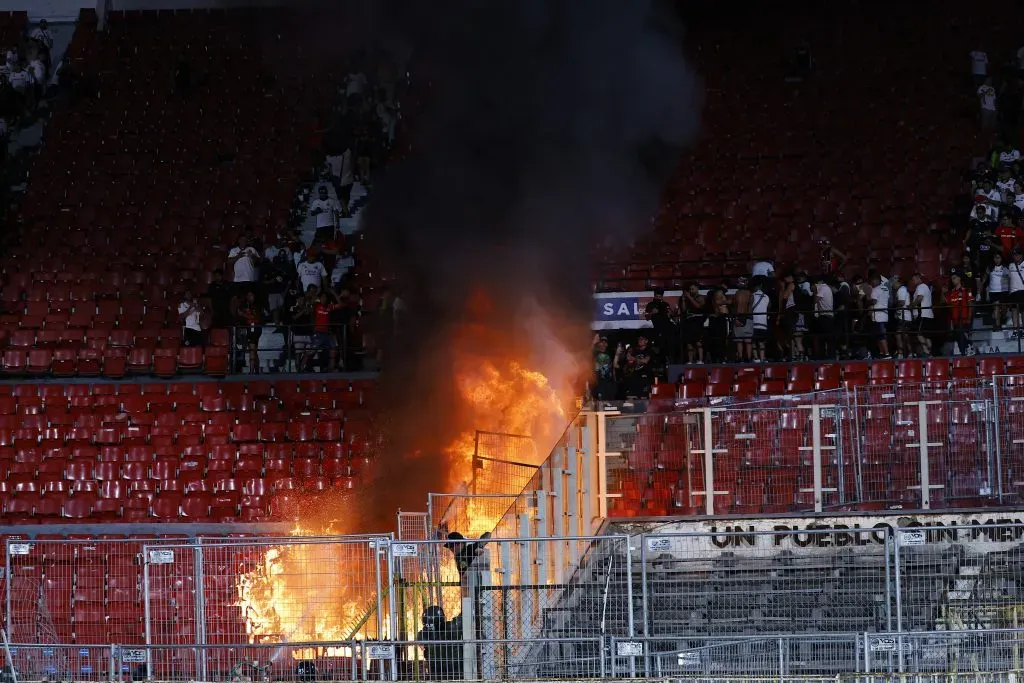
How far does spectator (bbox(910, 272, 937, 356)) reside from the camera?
1756 cm

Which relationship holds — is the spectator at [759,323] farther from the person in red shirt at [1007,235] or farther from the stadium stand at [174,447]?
the stadium stand at [174,447]

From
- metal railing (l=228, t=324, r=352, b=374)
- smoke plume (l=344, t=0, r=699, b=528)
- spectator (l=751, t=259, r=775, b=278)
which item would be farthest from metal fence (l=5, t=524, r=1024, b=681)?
spectator (l=751, t=259, r=775, b=278)

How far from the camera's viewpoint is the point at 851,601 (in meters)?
11.2

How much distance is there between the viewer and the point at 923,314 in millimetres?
17844

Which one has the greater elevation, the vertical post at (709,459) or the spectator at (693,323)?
the spectator at (693,323)

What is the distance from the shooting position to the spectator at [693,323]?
17797mm

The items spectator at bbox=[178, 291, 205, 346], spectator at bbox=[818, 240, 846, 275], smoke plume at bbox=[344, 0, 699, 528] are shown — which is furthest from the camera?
spectator at bbox=[818, 240, 846, 275]

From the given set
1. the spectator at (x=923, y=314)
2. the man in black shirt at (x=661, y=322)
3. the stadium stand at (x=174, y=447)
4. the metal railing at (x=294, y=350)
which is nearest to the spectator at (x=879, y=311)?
the spectator at (x=923, y=314)

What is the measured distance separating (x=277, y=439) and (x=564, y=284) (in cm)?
429

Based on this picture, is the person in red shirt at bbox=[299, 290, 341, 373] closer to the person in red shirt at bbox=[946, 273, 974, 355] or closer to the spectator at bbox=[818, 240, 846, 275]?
the spectator at bbox=[818, 240, 846, 275]

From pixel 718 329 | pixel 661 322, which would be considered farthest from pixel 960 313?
pixel 661 322

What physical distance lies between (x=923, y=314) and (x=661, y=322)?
2.97m

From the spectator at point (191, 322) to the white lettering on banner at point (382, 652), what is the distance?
8785 mm

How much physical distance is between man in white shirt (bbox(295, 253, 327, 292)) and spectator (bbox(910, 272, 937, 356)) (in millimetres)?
6975
